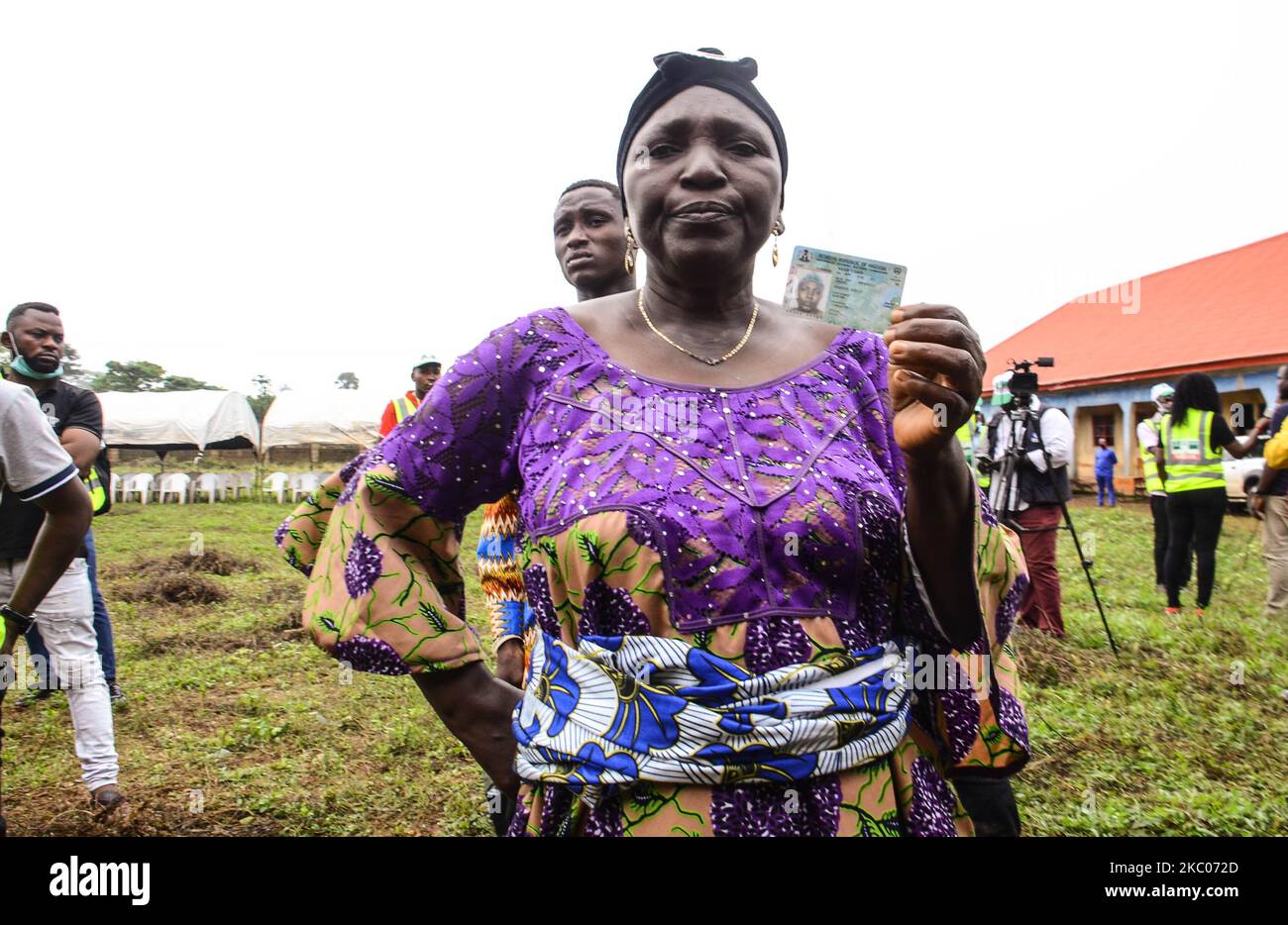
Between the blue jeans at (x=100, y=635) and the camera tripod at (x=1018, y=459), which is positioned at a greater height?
the camera tripod at (x=1018, y=459)

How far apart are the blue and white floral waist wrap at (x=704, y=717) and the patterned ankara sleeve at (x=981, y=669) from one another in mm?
170

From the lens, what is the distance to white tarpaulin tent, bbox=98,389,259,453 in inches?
894

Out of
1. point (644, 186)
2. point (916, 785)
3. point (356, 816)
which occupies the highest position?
point (644, 186)

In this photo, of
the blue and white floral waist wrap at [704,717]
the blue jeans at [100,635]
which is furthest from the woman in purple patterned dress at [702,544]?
the blue jeans at [100,635]

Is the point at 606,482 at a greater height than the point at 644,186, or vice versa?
the point at 644,186

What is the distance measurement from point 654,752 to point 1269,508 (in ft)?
23.6

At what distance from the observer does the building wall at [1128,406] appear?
50.5ft

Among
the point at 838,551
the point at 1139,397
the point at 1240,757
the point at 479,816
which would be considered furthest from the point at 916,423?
the point at 1139,397

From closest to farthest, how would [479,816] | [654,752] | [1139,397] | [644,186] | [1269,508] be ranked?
[654,752], [644,186], [479,816], [1269,508], [1139,397]

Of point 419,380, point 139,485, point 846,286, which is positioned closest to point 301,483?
point 139,485

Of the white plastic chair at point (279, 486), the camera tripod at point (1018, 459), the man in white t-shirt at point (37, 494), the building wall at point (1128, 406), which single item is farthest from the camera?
the white plastic chair at point (279, 486)

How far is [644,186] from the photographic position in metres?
1.48

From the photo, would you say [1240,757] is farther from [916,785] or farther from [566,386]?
[566,386]

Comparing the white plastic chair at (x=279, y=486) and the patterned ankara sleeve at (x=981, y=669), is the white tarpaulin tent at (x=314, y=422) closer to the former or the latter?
the white plastic chair at (x=279, y=486)
